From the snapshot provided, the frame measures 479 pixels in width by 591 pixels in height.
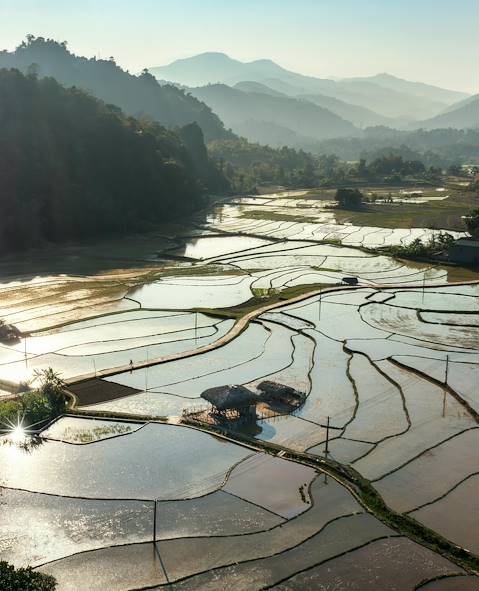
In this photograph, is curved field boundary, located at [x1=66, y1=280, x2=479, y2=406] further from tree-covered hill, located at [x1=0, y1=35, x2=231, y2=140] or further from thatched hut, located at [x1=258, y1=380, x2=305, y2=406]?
tree-covered hill, located at [x1=0, y1=35, x2=231, y2=140]

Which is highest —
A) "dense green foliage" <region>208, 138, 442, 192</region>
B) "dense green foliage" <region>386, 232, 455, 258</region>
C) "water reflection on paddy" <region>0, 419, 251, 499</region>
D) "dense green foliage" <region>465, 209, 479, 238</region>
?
"dense green foliage" <region>208, 138, 442, 192</region>

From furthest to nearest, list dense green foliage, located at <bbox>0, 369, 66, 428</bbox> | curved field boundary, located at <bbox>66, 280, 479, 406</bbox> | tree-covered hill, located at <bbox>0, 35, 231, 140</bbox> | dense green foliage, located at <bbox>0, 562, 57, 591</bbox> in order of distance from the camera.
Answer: tree-covered hill, located at <bbox>0, 35, 231, 140</bbox>
curved field boundary, located at <bbox>66, 280, 479, 406</bbox>
dense green foliage, located at <bbox>0, 369, 66, 428</bbox>
dense green foliage, located at <bbox>0, 562, 57, 591</bbox>

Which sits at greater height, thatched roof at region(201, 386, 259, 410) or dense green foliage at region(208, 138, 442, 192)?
dense green foliage at region(208, 138, 442, 192)

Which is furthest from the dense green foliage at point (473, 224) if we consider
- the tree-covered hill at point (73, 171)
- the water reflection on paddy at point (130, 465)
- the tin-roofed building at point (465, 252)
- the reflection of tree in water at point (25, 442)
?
the reflection of tree in water at point (25, 442)

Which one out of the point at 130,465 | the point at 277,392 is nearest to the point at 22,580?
the point at 130,465

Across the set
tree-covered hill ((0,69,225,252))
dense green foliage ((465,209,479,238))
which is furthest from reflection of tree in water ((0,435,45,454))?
dense green foliage ((465,209,479,238))

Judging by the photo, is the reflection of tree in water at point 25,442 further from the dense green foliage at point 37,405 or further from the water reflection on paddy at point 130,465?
the dense green foliage at point 37,405
